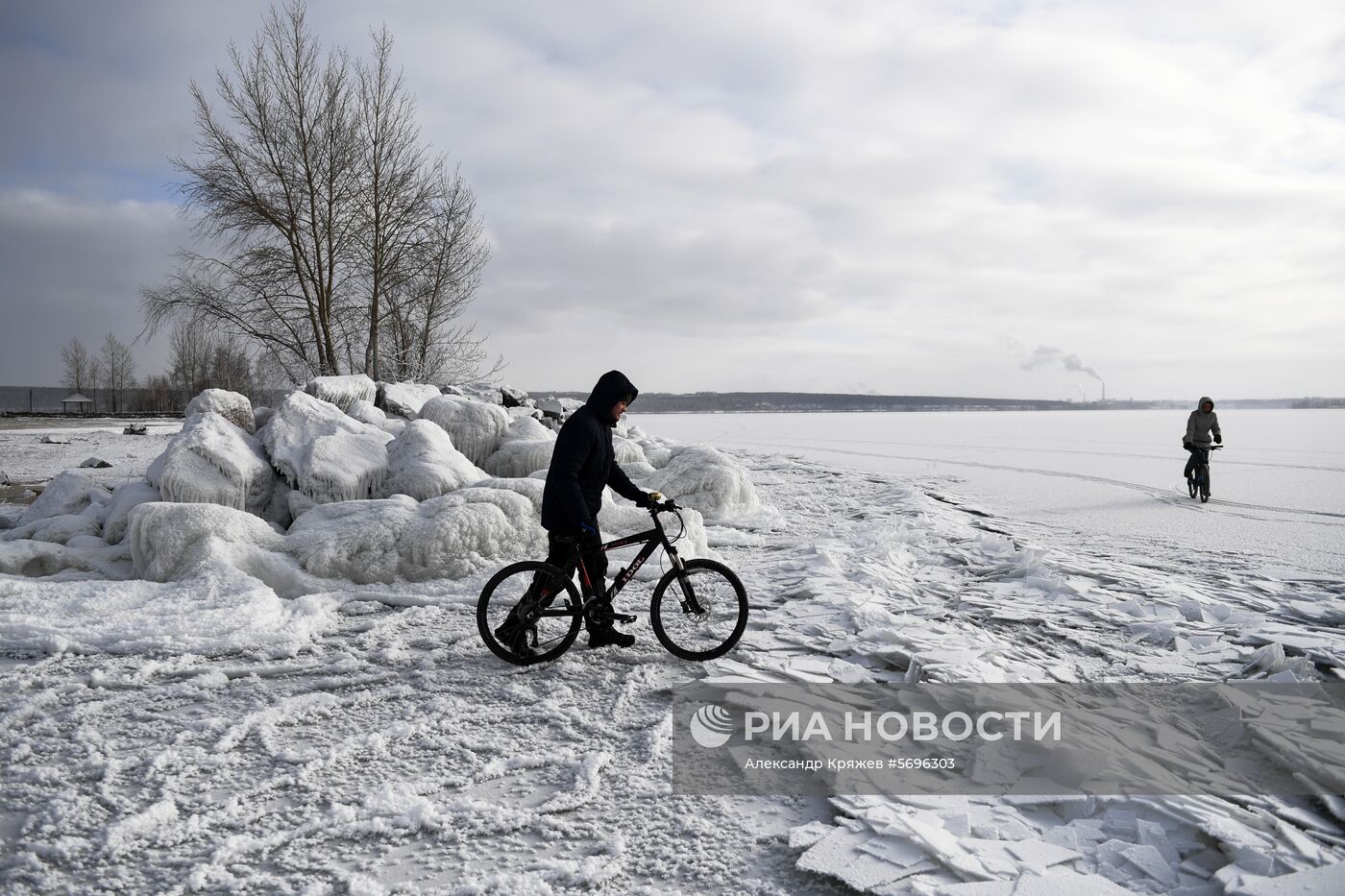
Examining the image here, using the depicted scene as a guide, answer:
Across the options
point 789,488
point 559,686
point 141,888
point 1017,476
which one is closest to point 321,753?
point 141,888

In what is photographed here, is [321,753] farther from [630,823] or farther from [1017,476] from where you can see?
[1017,476]

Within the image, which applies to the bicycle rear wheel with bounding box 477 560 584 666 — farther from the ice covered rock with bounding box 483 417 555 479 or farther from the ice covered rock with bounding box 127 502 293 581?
the ice covered rock with bounding box 483 417 555 479

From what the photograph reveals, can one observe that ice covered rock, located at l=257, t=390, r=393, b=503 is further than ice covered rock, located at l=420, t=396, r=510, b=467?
No

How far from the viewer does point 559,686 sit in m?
4.75

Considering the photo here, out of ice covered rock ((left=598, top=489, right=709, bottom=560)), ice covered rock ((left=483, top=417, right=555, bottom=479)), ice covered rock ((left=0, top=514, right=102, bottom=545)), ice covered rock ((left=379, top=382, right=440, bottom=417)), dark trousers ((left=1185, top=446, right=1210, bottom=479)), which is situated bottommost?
ice covered rock ((left=0, top=514, right=102, bottom=545))

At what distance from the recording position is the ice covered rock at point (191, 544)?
7074mm

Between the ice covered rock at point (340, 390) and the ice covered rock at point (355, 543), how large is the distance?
218 inches

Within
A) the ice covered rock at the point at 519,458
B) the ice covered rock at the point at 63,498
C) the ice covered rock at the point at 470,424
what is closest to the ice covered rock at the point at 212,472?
the ice covered rock at the point at 63,498

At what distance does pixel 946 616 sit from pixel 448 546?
464cm

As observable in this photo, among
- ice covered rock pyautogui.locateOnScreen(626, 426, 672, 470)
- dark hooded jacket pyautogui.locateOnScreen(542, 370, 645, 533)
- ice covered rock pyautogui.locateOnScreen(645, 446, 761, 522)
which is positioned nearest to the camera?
dark hooded jacket pyautogui.locateOnScreen(542, 370, 645, 533)

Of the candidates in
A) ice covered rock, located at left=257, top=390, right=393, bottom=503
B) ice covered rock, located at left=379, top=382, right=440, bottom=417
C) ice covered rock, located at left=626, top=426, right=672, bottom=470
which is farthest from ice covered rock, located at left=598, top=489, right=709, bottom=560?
ice covered rock, located at left=379, top=382, right=440, bottom=417

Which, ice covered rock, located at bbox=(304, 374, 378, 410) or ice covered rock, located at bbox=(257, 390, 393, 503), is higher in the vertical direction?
ice covered rock, located at bbox=(304, 374, 378, 410)

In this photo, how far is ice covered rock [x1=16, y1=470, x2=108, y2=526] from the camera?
9758 millimetres

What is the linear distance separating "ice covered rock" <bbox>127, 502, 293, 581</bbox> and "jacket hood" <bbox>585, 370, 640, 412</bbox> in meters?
3.95
